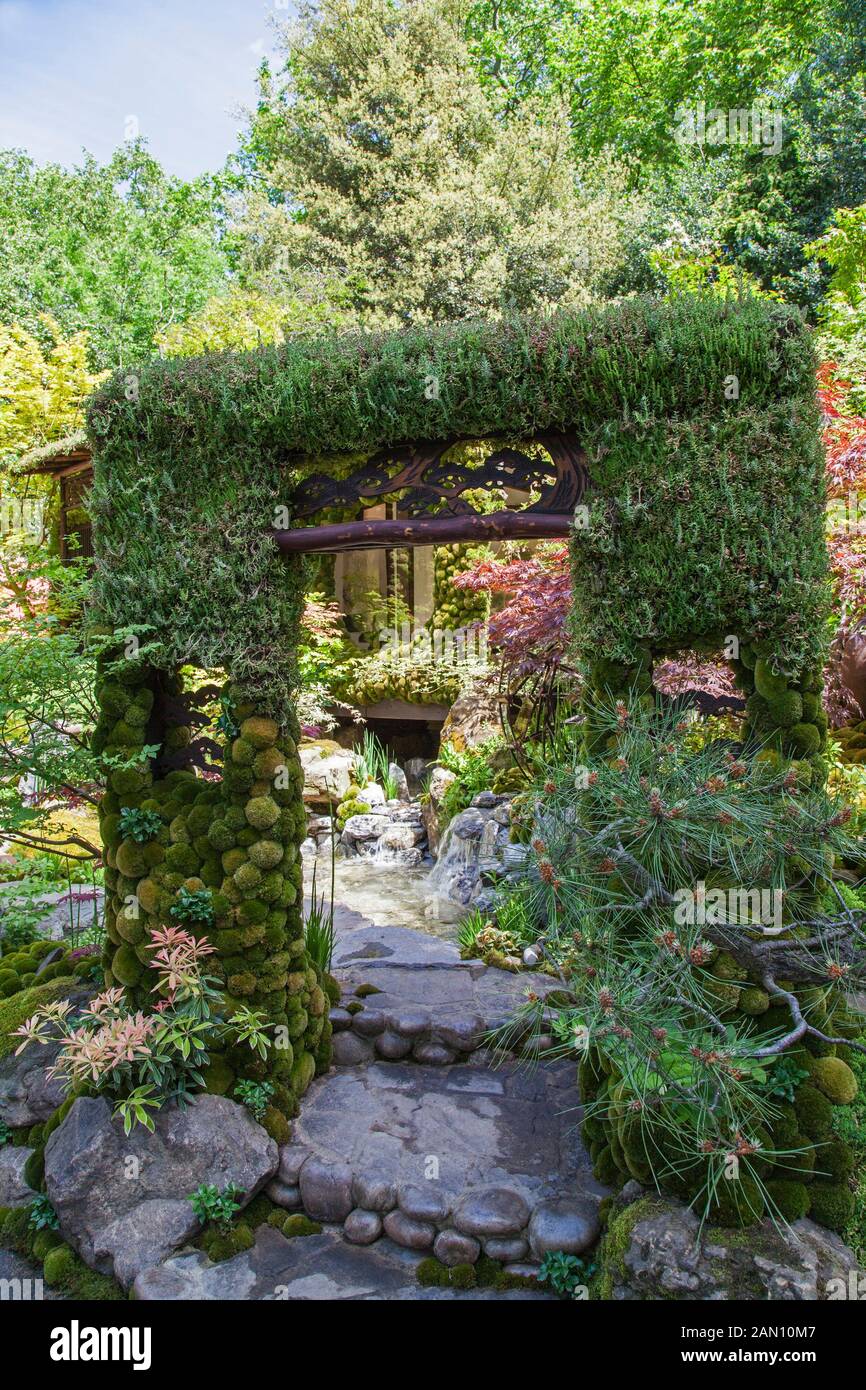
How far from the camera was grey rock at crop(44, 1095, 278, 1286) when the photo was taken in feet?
12.4

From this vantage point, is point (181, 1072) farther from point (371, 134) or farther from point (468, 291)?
point (371, 134)

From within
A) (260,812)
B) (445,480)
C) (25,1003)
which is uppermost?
(445,480)


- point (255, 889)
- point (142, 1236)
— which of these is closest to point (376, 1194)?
point (142, 1236)

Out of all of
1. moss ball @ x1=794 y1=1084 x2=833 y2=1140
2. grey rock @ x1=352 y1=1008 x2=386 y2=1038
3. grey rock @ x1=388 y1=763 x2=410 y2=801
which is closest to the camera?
moss ball @ x1=794 y1=1084 x2=833 y2=1140

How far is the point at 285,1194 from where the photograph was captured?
4062 mm

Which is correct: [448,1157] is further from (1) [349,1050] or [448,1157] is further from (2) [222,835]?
(2) [222,835]

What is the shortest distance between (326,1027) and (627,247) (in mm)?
14302

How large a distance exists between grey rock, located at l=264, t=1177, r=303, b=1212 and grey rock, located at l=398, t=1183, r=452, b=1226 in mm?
485

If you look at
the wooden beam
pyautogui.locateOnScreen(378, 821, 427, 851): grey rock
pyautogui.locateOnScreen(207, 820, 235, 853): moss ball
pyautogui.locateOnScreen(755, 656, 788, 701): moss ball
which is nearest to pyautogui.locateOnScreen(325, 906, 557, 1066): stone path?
pyautogui.locateOnScreen(207, 820, 235, 853): moss ball

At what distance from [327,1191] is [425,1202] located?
453 millimetres

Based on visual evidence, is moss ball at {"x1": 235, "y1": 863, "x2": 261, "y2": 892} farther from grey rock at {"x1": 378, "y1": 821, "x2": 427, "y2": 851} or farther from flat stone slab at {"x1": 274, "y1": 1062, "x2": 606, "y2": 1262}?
grey rock at {"x1": 378, "y1": 821, "x2": 427, "y2": 851}

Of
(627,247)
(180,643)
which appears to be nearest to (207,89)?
(627,247)

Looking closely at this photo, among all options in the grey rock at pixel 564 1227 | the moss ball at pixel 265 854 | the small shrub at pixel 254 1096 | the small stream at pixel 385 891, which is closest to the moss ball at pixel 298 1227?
the small shrub at pixel 254 1096

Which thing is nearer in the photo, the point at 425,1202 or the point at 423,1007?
the point at 425,1202
